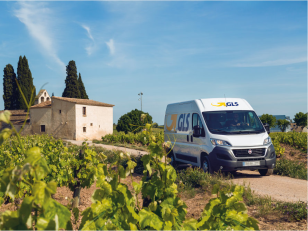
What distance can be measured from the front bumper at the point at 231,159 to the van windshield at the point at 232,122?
0.70 m

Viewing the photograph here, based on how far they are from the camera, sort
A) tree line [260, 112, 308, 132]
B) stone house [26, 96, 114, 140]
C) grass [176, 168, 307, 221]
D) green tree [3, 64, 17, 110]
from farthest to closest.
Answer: tree line [260, 112, 308, 132] < green tree [3, 64, 17, 110] < stone house [26, 96, 114, 140] < grass [176, 168, 307, 221]

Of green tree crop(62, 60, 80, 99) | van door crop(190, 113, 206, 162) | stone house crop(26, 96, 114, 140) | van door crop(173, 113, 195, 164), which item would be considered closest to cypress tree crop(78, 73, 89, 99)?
green tree crop(62, 60, 80, 99)

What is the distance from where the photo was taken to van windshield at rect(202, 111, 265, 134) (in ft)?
28.3

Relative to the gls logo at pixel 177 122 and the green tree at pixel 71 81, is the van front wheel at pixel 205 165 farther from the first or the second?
the green tree at pixel 71 81

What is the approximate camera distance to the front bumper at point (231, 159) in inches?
314

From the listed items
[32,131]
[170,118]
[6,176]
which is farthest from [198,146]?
[32,131]

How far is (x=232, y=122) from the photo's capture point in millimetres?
8914

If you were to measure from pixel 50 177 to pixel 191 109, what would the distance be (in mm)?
5414

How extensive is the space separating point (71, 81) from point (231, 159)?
131 feet

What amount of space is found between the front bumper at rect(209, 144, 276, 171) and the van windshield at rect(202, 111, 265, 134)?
698mm

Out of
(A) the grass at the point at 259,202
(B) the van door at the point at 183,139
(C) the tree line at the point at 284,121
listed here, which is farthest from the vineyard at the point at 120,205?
(C) the tree line at the point at 284,121

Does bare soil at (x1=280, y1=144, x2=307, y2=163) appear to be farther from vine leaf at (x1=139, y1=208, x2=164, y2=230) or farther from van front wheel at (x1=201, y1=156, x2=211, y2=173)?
vine leaf at (x1=139, y1=208, x2=164, y2=230)

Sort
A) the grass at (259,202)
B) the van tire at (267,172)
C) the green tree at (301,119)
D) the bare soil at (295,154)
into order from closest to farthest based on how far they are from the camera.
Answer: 1. the grass at (259,202)
2. the van tire at (267,172)
3. the bare soil at (295,154)
4. the green tree at (301,119)

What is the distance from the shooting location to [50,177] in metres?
6.21
